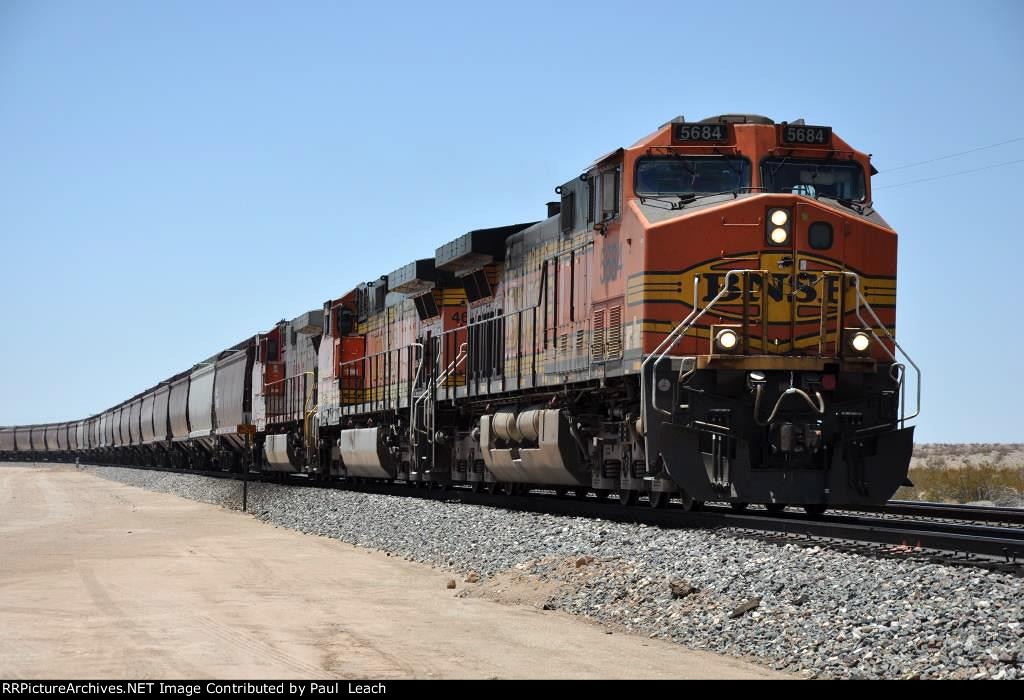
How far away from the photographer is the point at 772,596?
8812 mm

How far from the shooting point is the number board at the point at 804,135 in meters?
13.5

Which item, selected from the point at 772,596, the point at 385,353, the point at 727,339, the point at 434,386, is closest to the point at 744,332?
the point at 727,339

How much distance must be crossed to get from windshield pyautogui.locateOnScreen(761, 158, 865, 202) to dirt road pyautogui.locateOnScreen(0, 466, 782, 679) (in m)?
5.71

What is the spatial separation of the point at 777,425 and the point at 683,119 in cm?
386

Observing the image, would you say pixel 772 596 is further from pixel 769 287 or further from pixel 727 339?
pixel 769 287

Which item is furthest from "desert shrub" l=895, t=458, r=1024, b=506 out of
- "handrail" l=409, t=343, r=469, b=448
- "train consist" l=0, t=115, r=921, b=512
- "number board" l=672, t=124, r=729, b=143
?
"number board" l=672, t=124, r=729, b=143

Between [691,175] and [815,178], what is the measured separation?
4.49ft

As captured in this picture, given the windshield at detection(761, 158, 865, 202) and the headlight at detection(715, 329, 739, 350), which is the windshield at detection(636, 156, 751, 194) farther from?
the headlight at detection(715, 329, 739, 350)

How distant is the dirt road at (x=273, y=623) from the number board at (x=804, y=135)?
6.16m

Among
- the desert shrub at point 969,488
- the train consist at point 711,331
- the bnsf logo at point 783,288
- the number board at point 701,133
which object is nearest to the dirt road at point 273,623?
the train consist at point 711,331

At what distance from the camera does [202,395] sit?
148 feet

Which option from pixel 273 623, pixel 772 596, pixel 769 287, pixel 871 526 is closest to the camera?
pixel 772 596

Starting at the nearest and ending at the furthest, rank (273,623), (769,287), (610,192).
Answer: (273,623), (769,287), (610,192)

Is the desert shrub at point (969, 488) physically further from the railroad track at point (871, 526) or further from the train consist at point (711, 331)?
the train consist at point (711, 331)
